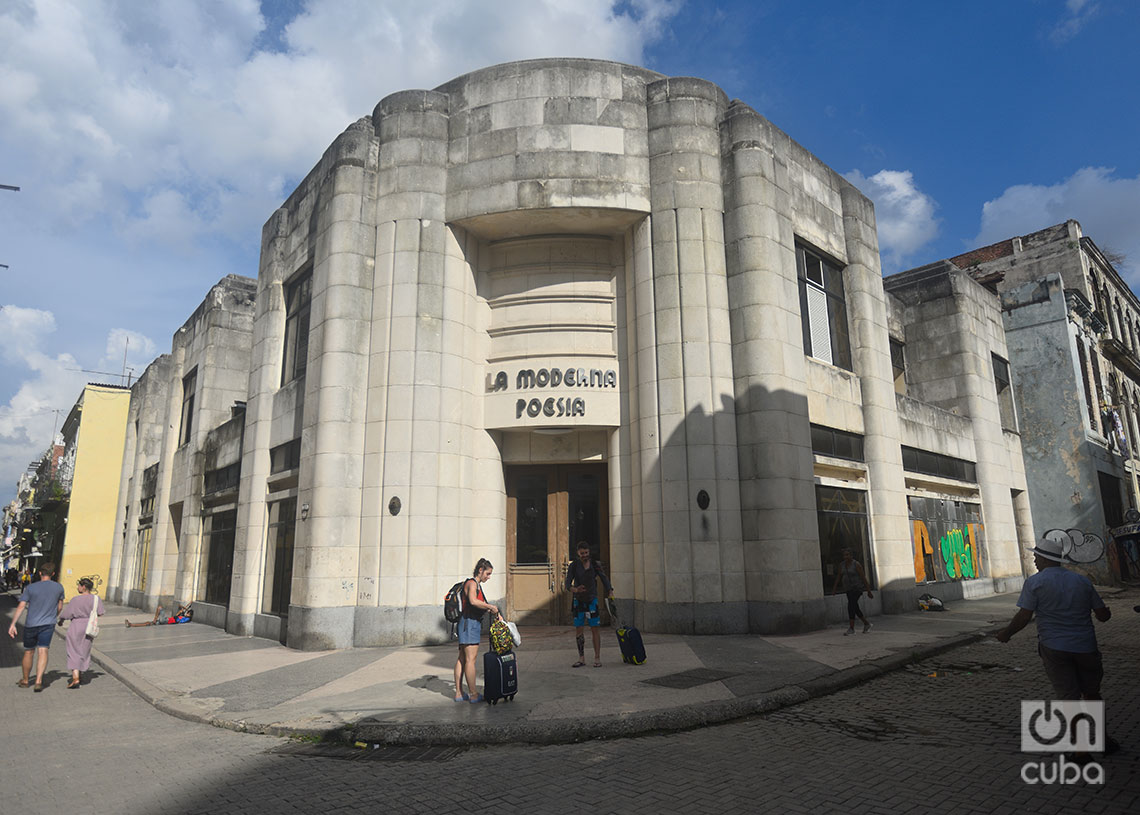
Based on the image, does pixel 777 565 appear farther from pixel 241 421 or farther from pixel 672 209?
pixel 241 421

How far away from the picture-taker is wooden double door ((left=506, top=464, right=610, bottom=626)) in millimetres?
15328

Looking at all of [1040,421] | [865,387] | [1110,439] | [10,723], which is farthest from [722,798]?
[1110,439]

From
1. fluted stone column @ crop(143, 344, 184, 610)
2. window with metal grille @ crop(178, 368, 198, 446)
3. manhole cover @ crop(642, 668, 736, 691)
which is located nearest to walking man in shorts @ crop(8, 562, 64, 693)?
manhole cover @ crop(642, 668, 736, 691)

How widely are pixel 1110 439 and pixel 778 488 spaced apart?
76.6ft

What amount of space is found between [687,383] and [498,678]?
7926 mm

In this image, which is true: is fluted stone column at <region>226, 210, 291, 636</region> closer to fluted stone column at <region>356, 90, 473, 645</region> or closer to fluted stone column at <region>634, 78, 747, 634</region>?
fluted stone column at <region>356, 90, 473, 645</region>

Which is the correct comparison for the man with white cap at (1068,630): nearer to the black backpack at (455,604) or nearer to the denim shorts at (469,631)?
the denim shorts at (469,631)

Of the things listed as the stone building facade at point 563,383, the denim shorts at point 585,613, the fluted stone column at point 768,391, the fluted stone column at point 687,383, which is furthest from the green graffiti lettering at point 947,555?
the denim shorts at point 585,613

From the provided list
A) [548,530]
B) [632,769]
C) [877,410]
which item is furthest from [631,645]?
[877,410]

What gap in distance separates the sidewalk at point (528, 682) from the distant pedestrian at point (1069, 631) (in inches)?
121

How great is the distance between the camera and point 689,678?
9.24 m

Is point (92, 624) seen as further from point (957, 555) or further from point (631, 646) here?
point (957, 555)

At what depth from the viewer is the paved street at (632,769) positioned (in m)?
5.18

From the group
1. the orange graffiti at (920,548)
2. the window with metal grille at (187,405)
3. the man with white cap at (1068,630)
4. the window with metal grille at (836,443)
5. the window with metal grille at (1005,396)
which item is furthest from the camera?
the window with metal grille at (187,405)
